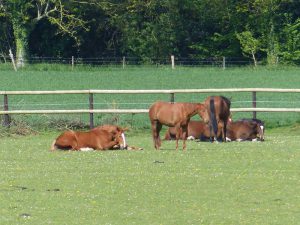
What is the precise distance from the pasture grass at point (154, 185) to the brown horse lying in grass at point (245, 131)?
1.00 meters

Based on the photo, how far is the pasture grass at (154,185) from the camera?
40.9 feet

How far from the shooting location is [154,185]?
14.9 meters

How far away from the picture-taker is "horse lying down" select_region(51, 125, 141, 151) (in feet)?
64.9

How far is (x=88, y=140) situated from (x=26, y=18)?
1297 inches

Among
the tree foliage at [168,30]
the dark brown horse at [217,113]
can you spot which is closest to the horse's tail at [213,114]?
the dark brown horse at [217,113]

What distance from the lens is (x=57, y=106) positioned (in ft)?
103

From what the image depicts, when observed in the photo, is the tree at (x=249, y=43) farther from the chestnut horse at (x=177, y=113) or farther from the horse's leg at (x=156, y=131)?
the chestnut horse at (x=177, y=113)

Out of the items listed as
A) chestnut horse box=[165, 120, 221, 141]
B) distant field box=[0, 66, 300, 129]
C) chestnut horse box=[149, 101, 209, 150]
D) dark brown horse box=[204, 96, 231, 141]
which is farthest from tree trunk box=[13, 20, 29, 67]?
chestnut horse box=[149, 101, 209, 150]

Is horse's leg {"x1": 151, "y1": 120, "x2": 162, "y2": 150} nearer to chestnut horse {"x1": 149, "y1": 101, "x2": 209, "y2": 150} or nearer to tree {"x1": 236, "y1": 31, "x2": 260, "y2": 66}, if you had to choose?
chestnut horse {"x1": 149, "y1": 101, "x2": 209, "y2": 150}

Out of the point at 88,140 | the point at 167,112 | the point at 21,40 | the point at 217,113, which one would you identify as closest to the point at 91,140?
the point at 88,140

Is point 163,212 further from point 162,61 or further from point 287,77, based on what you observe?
point 162,61

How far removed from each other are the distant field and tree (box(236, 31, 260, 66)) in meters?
4.85

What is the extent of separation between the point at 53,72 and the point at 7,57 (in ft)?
24.8

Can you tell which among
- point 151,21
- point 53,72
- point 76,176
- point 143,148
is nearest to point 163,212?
point 76,176
